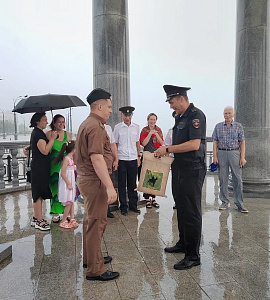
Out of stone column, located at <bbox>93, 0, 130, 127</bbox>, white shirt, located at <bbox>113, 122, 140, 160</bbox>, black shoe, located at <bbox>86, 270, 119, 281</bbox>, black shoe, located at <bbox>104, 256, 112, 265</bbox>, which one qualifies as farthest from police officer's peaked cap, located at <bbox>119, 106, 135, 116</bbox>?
black shoe, located at <bbox>86, 270, 119, 281</bbox>

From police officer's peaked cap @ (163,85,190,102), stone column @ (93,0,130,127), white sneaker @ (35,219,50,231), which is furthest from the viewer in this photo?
stone column @ (93,0,130,127)

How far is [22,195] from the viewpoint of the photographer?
6.27 metres

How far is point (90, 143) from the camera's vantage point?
8.01 ft

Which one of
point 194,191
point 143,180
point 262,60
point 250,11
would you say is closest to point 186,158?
point 194,191

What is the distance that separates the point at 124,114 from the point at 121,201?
1.52m

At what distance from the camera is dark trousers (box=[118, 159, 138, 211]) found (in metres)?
4.88

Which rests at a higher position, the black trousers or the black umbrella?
the black umbrella

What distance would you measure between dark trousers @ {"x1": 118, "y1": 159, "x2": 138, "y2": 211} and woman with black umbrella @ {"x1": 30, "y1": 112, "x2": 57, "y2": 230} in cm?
129

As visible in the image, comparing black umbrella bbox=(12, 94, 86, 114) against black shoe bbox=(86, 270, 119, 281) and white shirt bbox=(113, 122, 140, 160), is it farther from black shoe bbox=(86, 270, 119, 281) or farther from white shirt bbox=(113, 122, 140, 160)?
black shoe bbox=(86, 270, 119, 281)

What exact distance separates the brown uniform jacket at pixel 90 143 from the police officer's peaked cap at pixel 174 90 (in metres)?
0.82

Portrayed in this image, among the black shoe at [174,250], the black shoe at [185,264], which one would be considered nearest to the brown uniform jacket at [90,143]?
the black shoe at [185,264]

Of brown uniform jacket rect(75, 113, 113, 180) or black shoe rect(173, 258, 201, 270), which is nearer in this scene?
brown uniform jacket rect(75, 113, 113, 180)

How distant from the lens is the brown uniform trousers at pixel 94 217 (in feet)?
8.46

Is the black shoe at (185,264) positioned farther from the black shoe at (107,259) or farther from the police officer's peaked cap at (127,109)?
the police officer's peaked cap at (127,109)
